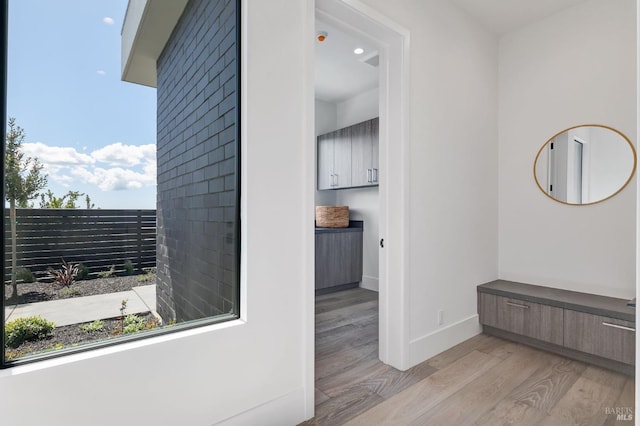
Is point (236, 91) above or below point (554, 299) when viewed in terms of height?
above

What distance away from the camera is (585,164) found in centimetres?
260

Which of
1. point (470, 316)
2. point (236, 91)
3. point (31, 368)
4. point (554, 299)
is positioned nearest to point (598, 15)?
point (554, 299)

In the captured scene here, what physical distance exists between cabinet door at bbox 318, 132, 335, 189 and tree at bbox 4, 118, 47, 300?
3783 mm

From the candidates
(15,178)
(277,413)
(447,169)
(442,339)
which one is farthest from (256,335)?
(447,169)

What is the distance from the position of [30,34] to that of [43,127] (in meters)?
0.31

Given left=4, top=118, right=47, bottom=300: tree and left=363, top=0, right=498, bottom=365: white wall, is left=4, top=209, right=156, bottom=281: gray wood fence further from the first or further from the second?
left=363, top=0, right=498, bottom=365: white wall

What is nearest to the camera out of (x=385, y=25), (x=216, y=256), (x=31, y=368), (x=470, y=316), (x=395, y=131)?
(x=31, y=368)

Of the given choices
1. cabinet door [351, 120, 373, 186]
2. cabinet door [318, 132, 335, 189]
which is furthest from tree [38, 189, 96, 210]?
cabinet door [318, 132, 335, 189]

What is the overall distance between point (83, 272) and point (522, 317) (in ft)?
9.40

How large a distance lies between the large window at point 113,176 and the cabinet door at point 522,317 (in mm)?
2218

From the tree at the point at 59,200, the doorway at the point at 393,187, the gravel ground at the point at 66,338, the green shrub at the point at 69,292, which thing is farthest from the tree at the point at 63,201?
the doorway at the point at 393,187

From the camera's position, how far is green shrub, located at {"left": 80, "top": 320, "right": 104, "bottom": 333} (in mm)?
1203

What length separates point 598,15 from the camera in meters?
2.51

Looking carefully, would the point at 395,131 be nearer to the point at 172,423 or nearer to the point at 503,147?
the point at 503,147
